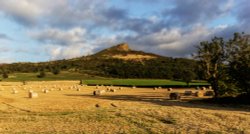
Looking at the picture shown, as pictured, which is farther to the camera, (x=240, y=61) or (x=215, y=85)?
(x=215, y=85)

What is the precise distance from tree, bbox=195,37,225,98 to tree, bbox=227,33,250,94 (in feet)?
3.81

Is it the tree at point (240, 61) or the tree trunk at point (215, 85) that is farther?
the tree trunk at point (215, 85)

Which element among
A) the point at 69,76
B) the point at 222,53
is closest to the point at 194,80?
the point at 69,76

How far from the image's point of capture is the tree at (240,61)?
127 feet

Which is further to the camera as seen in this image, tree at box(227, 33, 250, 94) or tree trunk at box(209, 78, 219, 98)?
tree trunk at box(209, 78, 219, 98)

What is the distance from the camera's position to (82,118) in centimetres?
2639

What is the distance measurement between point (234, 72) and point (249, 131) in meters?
19.6

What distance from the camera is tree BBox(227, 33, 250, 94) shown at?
127 ft

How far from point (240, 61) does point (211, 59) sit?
148 inches

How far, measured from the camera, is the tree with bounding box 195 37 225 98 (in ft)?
139

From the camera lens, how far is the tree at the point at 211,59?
42.3 m

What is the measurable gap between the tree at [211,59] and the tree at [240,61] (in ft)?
3.81

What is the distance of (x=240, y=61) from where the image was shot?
39562mm

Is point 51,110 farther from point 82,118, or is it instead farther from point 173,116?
point 173,116
